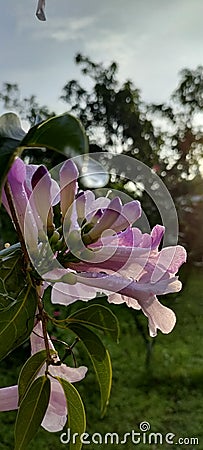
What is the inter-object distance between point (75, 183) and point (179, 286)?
9 centimetres

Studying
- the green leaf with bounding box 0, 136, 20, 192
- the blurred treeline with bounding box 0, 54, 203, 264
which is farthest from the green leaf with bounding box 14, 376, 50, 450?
the blurred treeline with bounding box 0, 54, 203, 264

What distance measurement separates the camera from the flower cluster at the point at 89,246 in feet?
1.16

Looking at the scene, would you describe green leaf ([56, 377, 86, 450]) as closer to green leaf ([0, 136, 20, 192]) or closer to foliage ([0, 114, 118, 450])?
foliage ([0, 114, 118, 450])

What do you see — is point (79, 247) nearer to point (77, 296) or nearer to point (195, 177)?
point (77, 296)

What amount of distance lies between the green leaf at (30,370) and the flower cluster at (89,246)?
45 millimetres

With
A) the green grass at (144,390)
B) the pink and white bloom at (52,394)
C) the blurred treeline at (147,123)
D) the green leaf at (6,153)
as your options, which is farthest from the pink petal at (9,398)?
the blurred treeline at (147,123)

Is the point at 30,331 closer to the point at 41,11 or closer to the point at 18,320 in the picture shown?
the point at 18,320

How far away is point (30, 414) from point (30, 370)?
0.03m

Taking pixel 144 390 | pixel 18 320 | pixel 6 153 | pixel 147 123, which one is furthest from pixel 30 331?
pixel 147 123

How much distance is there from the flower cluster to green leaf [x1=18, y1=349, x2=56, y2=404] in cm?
4

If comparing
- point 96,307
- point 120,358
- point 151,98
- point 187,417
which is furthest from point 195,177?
point 96,307

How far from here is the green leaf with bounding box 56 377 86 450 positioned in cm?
40

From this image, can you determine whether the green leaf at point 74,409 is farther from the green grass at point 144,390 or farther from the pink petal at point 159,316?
the green grass at point 144,390

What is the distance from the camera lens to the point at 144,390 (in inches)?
119
